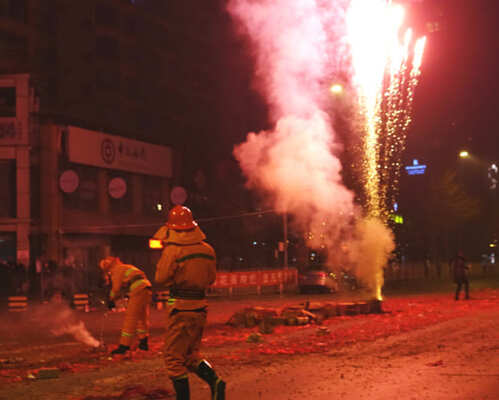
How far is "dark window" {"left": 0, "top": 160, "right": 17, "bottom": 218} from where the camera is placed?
3475 centimetres

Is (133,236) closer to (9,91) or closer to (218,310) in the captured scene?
(9,91)

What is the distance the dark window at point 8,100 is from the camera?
35.1 metres

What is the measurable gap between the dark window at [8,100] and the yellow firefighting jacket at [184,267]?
31.2 m

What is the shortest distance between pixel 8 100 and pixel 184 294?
32.3m

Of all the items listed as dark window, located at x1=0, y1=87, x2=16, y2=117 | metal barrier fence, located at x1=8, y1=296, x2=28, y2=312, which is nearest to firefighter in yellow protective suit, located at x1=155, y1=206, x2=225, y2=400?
metal barrier fence, located at x1=8, y1=296, x2=28, y2=312

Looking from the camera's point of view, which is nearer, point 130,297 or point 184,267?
point 184,267

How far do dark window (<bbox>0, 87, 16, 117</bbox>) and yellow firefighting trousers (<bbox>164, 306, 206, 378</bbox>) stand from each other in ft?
103

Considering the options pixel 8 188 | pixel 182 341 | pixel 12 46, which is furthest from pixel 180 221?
pixel 12 46

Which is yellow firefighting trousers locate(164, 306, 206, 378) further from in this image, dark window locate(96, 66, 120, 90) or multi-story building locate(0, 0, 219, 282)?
dark window locate(96, 66, 120, 90)

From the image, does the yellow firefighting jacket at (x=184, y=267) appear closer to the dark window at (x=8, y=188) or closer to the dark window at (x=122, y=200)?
the dark window at (x=8, y=188)

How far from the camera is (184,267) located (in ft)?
21.1

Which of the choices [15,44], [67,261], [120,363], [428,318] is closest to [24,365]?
[120,363]

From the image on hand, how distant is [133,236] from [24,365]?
100ft

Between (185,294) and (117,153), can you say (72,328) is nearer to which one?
(185,294)
